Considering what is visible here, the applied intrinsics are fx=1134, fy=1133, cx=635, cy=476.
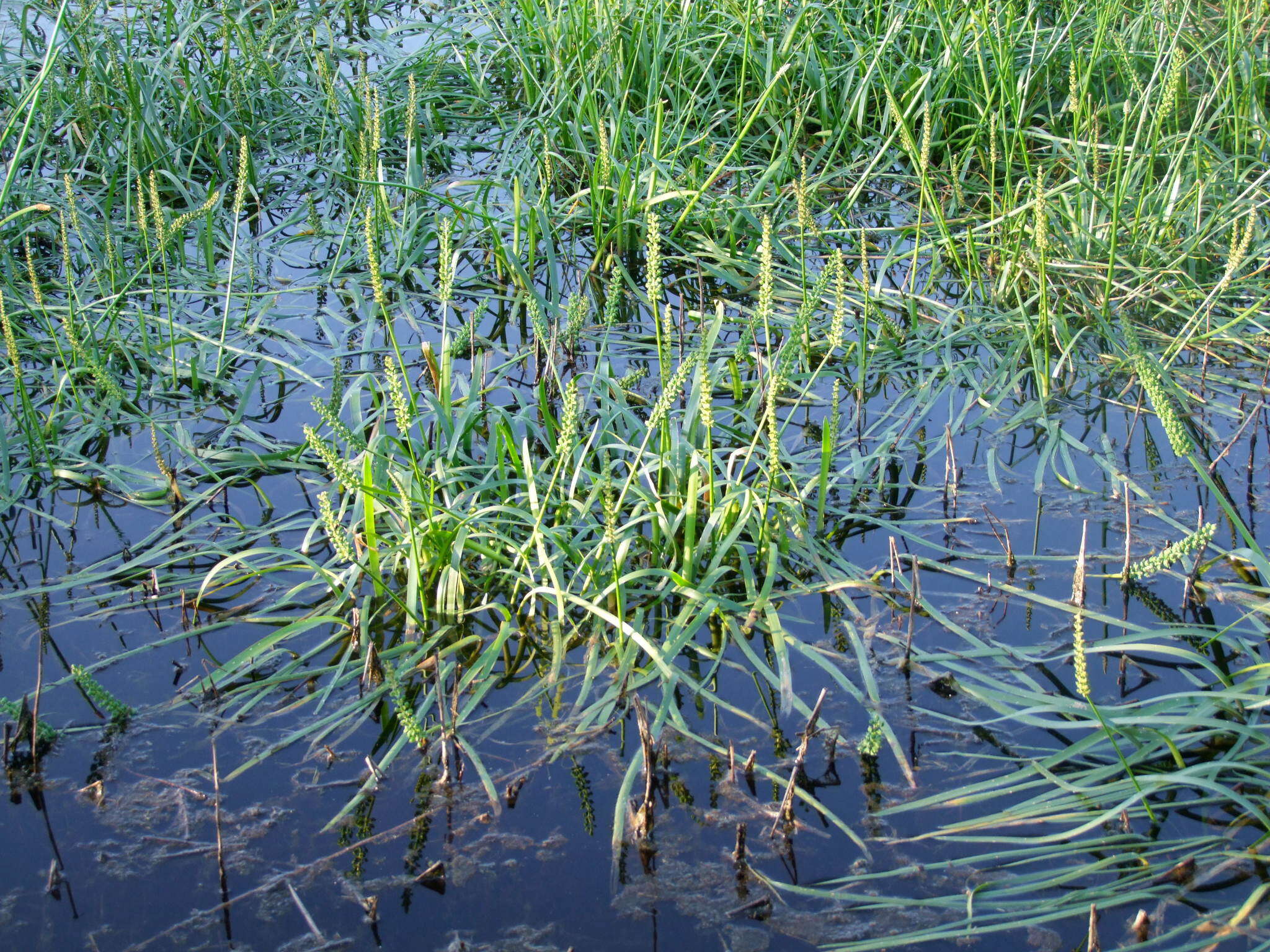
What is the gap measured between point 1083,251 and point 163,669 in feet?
9.12

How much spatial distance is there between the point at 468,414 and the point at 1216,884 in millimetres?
1758

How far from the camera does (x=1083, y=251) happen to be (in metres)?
3.42

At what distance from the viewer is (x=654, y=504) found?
2371 millimetres

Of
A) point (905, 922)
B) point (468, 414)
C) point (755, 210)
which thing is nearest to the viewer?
point (905, 922)

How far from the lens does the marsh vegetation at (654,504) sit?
179cm

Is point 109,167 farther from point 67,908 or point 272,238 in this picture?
point 67,908

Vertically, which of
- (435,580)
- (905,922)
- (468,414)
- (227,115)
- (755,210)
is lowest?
(905,922)

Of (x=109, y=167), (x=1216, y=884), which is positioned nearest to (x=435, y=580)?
(x=1216, y=884)

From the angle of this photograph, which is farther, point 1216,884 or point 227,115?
point 227,115

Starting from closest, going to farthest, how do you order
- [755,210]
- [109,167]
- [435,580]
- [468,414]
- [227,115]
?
[435,580] → [468,414] → [755,210] → [109,167] → [227,115]

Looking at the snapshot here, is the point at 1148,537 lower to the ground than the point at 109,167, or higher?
lower

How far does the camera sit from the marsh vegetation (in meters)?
1.79

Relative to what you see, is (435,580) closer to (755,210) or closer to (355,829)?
(355,829)

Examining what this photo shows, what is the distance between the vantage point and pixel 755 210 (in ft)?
12.4
